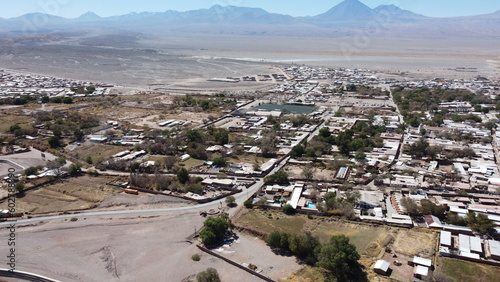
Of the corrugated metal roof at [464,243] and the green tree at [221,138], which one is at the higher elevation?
the corrugated metal roof at [464,243]

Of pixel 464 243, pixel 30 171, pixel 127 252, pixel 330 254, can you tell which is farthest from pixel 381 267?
pixel 30 171

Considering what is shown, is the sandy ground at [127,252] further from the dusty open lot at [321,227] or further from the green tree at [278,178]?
the green tree at [278,178]

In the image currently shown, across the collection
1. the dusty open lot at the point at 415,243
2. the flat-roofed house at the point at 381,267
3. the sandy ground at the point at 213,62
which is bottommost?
the sandy ground at the point at 213,62

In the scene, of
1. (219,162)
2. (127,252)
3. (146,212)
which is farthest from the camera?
(219,162)

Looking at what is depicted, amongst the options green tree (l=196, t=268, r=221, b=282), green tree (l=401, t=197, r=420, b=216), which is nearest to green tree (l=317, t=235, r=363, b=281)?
green tree (l=196, t=268, r=221, b=282)

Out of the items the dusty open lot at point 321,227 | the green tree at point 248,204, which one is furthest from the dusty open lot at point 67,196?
the dusty open lot at point 321,227

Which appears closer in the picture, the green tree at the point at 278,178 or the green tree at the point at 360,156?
the green tree at the point at 278,178

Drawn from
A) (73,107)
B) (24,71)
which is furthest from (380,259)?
(24,71)

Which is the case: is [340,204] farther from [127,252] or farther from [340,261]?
[127,252]
